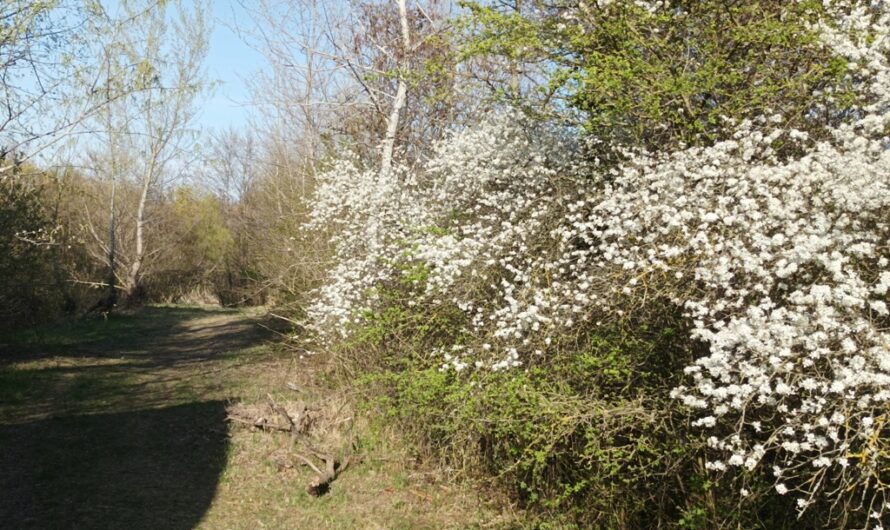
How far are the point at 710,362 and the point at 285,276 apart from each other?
9436mm

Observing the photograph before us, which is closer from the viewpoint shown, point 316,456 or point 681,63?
point 681,63

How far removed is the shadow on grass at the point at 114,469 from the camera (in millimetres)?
6941

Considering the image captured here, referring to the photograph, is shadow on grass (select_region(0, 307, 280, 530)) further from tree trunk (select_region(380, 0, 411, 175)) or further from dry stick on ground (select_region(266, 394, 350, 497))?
tree trunk (select_region(380, 0, 411, 175))

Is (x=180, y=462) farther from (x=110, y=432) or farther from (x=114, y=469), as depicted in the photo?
(x=110, y=432)

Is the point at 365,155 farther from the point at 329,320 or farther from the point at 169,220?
the point at 169,220

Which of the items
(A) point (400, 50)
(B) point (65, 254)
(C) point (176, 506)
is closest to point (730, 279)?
(C) point (176, 506)

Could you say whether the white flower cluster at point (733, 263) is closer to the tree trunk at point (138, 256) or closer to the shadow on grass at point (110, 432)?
the shadow on grass at point (110, 432)

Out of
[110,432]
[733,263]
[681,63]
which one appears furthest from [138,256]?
[733,263]

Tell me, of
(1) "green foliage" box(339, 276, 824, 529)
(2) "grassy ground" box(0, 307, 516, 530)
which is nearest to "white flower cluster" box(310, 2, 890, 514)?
(1) "green foliage" box(339, 276, 824, 529)

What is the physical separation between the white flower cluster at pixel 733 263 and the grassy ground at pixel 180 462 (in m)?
1.93

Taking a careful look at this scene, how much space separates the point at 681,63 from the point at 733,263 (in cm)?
265

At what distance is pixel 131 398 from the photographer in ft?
35.7

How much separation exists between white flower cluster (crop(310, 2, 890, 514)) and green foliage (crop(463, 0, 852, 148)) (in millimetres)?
284

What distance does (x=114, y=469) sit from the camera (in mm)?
8078
